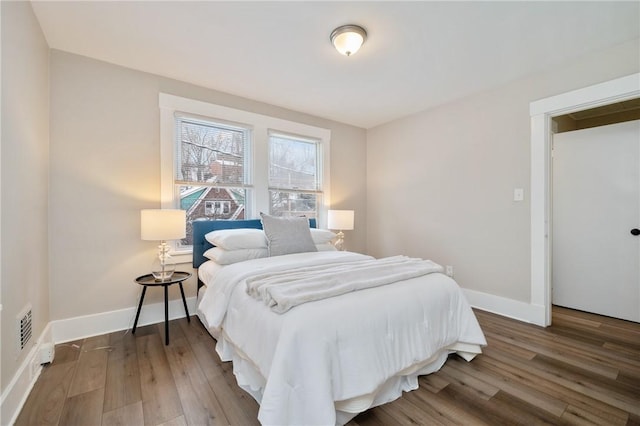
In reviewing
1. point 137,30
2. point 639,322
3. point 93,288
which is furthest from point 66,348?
point 639,322

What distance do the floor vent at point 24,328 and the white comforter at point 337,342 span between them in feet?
3.36

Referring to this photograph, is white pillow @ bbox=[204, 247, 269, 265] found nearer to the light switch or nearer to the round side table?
the round side table

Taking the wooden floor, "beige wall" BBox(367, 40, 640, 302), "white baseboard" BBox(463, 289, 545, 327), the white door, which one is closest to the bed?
the wooden floor

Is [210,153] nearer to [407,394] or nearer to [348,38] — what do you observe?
[348,38]

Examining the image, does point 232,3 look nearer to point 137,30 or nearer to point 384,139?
point 137,30

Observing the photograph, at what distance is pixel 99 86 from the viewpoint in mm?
2568

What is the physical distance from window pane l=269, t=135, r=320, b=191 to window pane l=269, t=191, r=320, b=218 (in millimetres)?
100

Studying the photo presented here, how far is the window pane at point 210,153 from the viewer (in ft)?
10.0

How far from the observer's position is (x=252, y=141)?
3.44m

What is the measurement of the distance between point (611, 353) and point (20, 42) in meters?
4.65

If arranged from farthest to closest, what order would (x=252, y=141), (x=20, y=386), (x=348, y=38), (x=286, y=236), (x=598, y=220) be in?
(x=252, y=141), (x=598, y=220), (x=286, y=236), (x=348, y=38), (x=20, y=386)

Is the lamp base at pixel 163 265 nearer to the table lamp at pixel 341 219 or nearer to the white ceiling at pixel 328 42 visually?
the white ceiling at pixel 328 42

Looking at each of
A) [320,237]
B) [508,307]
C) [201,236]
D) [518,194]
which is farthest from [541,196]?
[201,236]

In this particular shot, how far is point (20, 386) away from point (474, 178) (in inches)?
161
